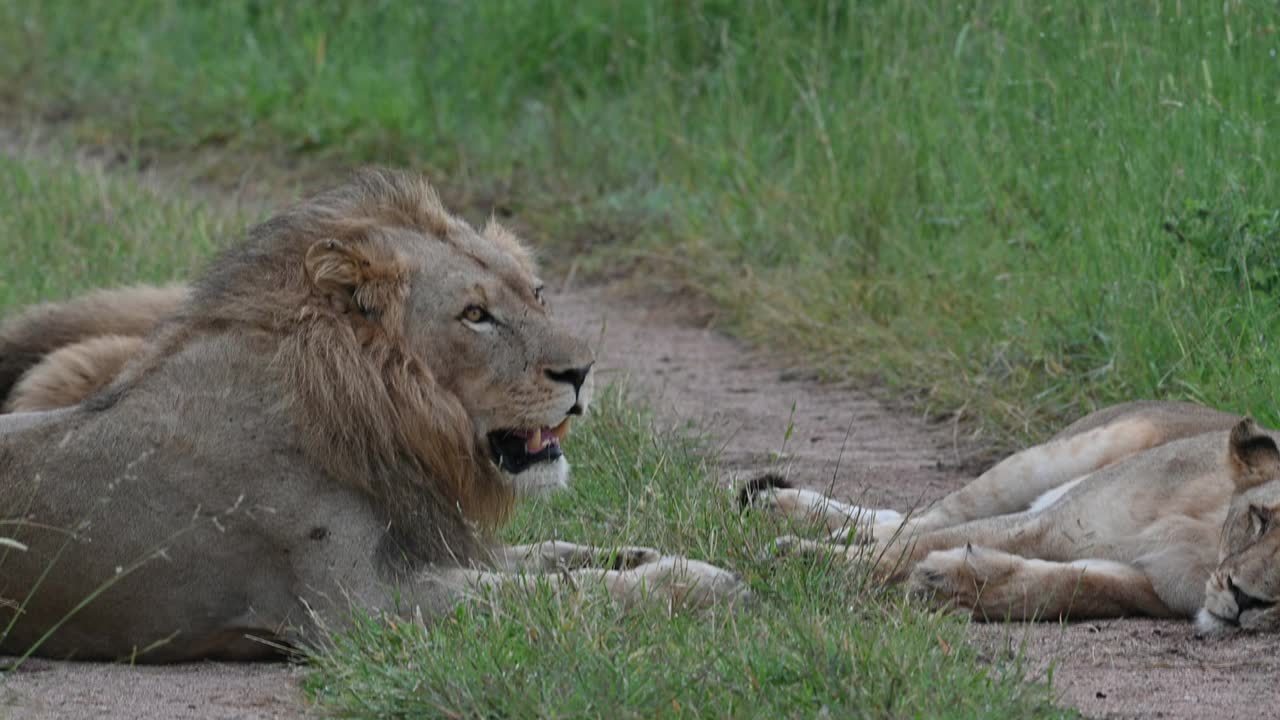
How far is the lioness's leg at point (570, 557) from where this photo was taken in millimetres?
3934

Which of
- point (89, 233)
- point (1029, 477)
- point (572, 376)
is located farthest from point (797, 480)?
point (89, 233)

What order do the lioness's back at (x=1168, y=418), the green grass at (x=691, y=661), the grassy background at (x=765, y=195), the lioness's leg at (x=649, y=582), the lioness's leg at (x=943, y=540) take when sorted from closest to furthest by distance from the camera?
the green grass at (x=691, y=661)
the grassy background at (x=765, y=195)
the lioness's leg at (x=649, y=582)
the lioness's leg at (x=943, y=540)
the lioness's back at (x=1168, y=418)

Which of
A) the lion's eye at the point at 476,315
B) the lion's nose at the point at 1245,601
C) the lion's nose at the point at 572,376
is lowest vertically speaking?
the lion's nose at the point at 1245,601

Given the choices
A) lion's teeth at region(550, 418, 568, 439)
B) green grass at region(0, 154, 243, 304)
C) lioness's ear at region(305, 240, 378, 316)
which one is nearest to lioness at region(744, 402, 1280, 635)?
lion's teeth at region(550, 418, 568, 439)

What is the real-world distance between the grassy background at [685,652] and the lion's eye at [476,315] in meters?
0.60

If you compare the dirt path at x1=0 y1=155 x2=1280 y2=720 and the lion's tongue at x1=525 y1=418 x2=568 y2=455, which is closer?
the dirt path at x1=0 y1=155 x2=1280 y2=720

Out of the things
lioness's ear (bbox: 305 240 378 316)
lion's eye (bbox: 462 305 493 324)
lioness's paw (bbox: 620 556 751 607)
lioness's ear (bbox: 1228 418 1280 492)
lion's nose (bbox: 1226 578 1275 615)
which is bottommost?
lion's nose (bbox: 1226 578 1275 615)

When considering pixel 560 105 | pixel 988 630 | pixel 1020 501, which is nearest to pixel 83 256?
pixel 560 105

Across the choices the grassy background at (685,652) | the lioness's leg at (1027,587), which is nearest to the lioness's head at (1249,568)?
the lioness's leg at (1027,587)

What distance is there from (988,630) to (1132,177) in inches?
98.1

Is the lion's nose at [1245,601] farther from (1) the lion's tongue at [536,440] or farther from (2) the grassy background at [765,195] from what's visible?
(1) the lion's tongue at [536,440]

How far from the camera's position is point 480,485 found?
12.8 feet

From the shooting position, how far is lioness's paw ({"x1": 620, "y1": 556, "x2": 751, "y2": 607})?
364 cm

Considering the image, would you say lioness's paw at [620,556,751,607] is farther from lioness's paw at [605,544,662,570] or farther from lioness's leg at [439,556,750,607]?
lioness's paw at [605,544,662,570]
